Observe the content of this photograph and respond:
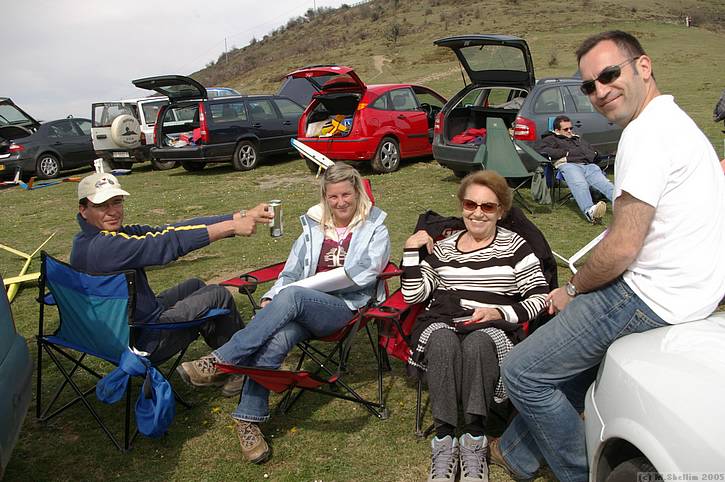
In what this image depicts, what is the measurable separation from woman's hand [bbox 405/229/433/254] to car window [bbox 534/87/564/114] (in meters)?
5.99

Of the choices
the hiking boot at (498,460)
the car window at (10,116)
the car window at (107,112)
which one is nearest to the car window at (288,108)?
the car window at (107,112)

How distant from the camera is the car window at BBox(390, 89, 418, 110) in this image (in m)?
10.9

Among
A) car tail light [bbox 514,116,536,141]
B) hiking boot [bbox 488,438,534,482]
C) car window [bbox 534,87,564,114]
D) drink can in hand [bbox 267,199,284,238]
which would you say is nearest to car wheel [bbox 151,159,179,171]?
car tail light [bbox 514,116,536,141]

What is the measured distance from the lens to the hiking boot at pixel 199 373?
11.7ft

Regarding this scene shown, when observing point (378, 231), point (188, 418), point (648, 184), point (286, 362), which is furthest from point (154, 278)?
point (648, 184)

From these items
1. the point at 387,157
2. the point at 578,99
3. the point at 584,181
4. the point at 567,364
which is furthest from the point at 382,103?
the point at 567,364

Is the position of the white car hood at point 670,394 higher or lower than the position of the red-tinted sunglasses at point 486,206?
lower

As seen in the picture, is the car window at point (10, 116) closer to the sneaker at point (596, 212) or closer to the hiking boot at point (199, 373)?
the sneaker at point (596, 212)

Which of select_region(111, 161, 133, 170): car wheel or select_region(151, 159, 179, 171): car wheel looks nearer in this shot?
select_region(151, 159, 179, 171): car wheel

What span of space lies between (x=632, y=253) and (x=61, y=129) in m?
15.5

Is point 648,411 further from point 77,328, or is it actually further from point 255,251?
point 255,251

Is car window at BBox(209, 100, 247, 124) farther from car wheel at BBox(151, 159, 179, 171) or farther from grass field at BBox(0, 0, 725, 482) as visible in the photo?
car wheel at BBox(151, 159, 179, 171)

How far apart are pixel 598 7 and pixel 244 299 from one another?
152 feet

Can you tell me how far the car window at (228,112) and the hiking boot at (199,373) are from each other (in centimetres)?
928
